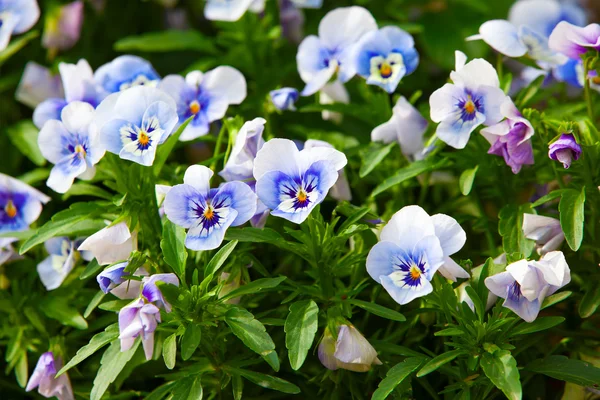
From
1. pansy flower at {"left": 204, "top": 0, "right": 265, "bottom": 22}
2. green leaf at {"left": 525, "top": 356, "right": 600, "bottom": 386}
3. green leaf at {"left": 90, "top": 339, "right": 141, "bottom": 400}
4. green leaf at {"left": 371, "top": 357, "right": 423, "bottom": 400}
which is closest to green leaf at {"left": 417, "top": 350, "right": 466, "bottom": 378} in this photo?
green leaf at {"left": 371, "top": 357, "right": 423, "bottom": 400}

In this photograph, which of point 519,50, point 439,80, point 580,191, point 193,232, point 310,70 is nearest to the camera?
point 193,232

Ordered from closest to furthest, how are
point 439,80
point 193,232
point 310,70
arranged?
1. point 193,232
2. point 310,70
3. point 439,80

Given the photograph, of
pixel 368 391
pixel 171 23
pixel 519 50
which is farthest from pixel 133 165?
pixel 171 23

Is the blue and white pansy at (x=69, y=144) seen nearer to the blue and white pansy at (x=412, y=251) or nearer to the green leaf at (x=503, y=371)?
the blue and white pansy at (x=412, y=251)

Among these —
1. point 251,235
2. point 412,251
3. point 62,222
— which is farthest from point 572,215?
point 62,222

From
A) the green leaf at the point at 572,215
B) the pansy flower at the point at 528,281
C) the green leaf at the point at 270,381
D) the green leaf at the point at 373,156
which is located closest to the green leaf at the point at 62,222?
the green leaf at the point at 270,381

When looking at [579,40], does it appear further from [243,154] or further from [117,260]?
[117,260]

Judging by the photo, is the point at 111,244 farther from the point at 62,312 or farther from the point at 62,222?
the point at 62,312
